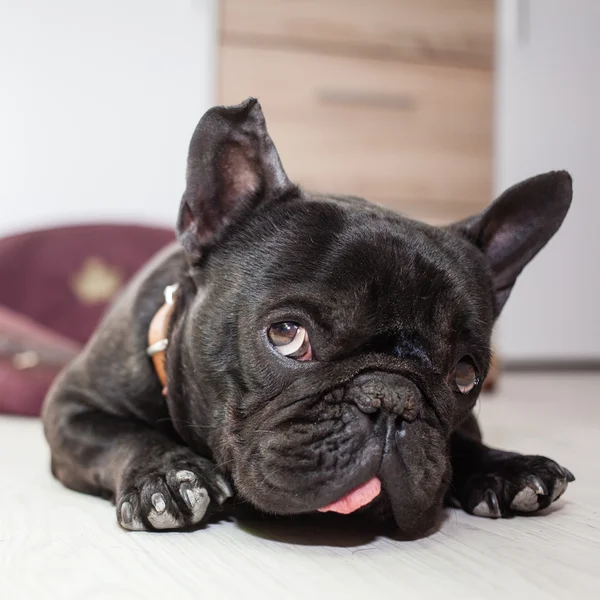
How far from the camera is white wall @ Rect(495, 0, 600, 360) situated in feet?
15.9

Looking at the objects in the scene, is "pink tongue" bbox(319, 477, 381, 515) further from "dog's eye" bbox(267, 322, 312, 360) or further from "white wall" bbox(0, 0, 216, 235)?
"white wall" bbox(0, 0, 216, 235)

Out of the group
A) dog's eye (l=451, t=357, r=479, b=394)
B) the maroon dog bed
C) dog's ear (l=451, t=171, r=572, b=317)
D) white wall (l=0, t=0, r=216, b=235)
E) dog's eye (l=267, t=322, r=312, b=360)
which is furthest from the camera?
white wall (l=0, t=0, r=216, b=235)

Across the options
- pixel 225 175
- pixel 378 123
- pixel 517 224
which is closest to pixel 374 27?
pixel 378 123

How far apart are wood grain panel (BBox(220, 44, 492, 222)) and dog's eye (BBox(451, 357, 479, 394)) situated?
2738 mm

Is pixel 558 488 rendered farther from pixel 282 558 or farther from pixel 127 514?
pixel 127 514

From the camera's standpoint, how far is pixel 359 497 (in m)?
1.18

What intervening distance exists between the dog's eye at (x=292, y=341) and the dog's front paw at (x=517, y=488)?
472 mm

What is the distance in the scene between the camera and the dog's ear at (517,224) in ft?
5.04

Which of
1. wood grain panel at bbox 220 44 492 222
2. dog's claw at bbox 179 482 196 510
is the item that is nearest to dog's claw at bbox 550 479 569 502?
dog's claw at bbox 179 482 196 510

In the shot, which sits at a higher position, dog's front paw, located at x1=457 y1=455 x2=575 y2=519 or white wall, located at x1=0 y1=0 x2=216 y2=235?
white wall, located at x1=0 y1=0 x2=216 y2=235

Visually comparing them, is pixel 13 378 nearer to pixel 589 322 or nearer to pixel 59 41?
pixel 59 41

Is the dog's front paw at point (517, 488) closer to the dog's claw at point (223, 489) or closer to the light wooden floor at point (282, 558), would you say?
the light wooden floor at point (282, 558)

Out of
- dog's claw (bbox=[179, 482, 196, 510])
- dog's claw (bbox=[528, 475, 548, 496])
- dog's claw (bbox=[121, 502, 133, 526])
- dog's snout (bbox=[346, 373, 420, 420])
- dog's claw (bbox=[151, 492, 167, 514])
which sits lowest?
dog's claw (bbox=[121, 502, 133, 526])

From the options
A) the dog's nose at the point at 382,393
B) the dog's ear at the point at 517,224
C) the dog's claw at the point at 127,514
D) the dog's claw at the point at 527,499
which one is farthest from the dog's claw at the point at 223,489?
the dog's ear at the point at 517,224
